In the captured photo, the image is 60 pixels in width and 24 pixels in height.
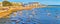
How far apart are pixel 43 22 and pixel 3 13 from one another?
0.41 metres

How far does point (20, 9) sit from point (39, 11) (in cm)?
19

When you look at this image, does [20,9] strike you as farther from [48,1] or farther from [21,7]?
[48,1]

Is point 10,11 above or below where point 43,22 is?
above

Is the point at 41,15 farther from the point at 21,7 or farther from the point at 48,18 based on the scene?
the point at 21,7

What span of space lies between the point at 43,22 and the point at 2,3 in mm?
453

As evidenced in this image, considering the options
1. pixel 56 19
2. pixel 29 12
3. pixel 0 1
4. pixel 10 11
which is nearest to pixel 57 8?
pixel 56 19

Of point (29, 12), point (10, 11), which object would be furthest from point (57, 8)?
point (10, 11)

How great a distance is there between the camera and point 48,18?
2.76 feet

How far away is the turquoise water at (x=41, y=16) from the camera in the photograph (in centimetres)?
84

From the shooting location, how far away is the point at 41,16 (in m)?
0.84

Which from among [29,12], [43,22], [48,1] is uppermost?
[48,1]

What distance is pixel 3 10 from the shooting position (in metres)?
0.85

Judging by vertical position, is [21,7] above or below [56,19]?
above

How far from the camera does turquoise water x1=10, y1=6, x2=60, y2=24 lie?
33.0 inches
